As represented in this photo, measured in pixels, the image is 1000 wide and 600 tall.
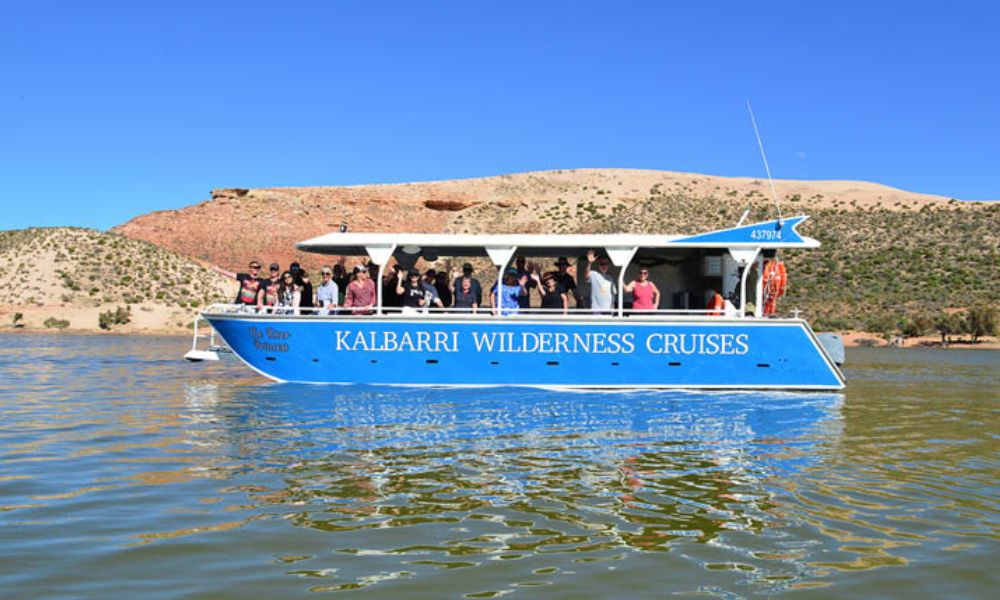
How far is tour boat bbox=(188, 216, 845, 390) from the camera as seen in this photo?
14.6 m

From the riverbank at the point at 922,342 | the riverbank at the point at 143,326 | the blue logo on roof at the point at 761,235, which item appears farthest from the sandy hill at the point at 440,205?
the blue logo on roof at the point at 761,235

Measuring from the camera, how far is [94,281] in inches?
2315

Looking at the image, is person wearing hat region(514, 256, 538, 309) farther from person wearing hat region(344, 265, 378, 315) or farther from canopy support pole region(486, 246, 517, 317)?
person wearing hat region(344, 265, 378, 315)

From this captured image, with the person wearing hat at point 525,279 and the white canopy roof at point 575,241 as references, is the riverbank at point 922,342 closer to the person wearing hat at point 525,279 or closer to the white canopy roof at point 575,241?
the white canopy roof at point 575,241

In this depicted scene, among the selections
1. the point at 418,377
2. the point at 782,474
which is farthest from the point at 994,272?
the point at 782,474

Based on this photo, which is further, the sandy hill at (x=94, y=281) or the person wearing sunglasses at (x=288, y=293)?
the sandy hill at (x=94, y=281)

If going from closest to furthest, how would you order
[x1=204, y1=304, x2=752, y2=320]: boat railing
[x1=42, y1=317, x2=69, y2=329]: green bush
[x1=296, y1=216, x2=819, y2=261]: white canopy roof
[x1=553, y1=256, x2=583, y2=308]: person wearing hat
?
[x1=204, y1=304, x2=752, y2=320]: boat railing, [x1=296, y1=216, x2=819, y2=261]: white canopy roof, [x1=553, y1=256, x2=583, y2=308]: person wearing hat, [x1=42, y1=317, x2=69, y2=329]: green bush

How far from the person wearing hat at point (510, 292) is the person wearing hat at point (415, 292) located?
1.02m

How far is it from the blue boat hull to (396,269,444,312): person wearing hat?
810 mm

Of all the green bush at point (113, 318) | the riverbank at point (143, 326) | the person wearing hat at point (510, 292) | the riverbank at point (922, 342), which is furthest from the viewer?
the green bush at point (113, 318)

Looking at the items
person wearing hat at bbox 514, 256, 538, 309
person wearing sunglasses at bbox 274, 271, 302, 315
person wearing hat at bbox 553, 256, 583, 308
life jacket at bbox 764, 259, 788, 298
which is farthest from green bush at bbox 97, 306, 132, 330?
life jacket at bbox 764, 259, 788, 298

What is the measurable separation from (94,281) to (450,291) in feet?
163

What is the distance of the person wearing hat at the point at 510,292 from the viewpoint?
48.7ft

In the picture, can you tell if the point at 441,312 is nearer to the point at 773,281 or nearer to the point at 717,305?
the point at 717,305
